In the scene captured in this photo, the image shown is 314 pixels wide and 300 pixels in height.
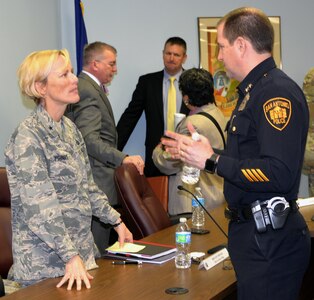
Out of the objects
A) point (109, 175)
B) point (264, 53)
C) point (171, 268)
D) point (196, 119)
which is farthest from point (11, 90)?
point (264, 53)

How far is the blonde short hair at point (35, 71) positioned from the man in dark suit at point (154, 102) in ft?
10.7

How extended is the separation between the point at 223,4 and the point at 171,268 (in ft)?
14.8

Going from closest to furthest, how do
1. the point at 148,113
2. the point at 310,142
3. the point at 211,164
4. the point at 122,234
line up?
the point at 211,164, the point at 122,234, the point at 310,142, the point at 148,113

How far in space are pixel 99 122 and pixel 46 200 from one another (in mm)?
1903

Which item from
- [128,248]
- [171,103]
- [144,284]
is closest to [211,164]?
[144,284]

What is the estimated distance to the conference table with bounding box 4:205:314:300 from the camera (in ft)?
7.61

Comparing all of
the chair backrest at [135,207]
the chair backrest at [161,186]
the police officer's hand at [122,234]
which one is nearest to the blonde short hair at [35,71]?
the police officer's hand at [122,234]

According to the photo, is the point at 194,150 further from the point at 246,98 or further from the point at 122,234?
the point at 122,234

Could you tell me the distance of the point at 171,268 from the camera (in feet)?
8.83

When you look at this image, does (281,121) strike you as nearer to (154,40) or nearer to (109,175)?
(109,175)

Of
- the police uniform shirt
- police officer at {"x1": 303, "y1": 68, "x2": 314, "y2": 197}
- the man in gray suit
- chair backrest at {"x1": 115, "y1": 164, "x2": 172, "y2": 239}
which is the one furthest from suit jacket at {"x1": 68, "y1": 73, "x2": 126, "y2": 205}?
the police uniform shirt

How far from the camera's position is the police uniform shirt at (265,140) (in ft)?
6.79

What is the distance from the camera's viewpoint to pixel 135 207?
3.58 m

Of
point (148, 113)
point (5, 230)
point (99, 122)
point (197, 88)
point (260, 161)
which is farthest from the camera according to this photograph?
point (148, 113)
